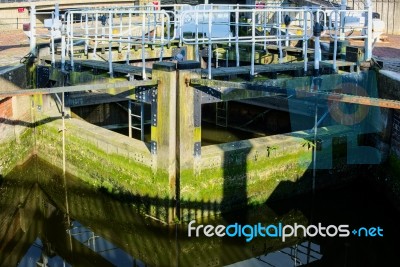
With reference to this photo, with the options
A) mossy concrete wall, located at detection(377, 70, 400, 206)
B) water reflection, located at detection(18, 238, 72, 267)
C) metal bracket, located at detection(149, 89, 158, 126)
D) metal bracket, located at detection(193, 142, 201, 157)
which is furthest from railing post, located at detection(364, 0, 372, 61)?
water reflection, located at detection(18, 238, 72, 267)

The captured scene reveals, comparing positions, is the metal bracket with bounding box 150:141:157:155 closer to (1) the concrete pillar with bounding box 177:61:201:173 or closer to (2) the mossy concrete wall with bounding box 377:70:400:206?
(1) the concrete pillar with bounding box 177:61:201:173

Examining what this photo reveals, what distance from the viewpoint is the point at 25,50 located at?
17531 millimetres

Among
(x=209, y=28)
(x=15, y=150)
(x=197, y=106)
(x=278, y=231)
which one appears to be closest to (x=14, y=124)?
(x=15, y=150)

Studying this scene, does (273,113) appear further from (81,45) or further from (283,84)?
(81,45)

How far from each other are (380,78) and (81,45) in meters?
8.18

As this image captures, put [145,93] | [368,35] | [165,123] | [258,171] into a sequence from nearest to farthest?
[165,123], [145,93], [258,171], [368,35]

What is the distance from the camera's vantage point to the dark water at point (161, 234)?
9.98 metres

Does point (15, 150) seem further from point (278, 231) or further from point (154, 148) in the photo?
point (278, 231)

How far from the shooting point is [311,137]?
1221 cm

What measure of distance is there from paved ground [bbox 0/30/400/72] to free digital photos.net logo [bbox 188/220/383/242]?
427 cm

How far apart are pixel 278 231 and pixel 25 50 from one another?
1038 centimetres

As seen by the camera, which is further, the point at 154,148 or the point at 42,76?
the point at 42,76

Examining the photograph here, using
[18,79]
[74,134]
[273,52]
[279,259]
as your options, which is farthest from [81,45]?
[279,259]

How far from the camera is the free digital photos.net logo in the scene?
415 inches
